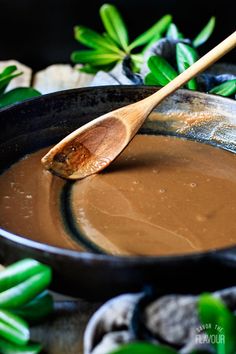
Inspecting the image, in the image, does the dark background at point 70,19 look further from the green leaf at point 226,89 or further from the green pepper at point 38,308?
the green pepper at point 38,308

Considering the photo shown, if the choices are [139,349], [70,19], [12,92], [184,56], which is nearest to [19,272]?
[139,349]

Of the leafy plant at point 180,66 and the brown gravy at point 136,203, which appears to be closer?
the brown gravy at point 136,203

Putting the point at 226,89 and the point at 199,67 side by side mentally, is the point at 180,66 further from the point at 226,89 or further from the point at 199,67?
the point at 199,67

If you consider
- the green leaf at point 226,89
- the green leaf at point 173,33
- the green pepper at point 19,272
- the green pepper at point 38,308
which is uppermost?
the green pepper at point 19,272

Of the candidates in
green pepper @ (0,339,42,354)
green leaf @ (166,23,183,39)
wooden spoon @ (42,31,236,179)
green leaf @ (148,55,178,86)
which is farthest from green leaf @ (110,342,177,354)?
green leaf @ (166,23,183,39)

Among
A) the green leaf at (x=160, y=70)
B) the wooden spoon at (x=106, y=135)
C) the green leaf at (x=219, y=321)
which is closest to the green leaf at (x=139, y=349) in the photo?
the green leaf at (x=219, y=321)

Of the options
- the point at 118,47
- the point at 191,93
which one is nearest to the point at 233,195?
the point at 191,93

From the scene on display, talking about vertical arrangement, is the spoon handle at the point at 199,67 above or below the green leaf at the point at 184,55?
above

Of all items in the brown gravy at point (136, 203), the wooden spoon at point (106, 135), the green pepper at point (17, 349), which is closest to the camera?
the green pepper at point (17, 349)
